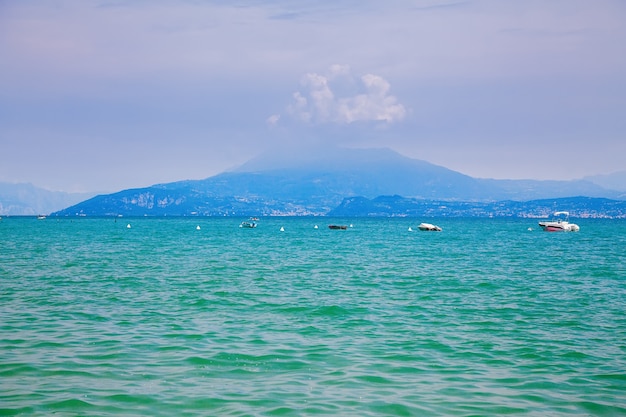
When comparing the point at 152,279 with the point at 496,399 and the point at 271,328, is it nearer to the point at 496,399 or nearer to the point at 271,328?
the point at 271,328

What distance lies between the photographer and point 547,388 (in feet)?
60.8

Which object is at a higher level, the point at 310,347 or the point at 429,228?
the point at 429,228

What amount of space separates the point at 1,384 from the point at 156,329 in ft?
27.8

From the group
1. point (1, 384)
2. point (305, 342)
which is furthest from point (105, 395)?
point (305, 342)

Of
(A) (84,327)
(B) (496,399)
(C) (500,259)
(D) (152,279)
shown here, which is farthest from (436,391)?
(C) (500,259)

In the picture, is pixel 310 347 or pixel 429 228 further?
pixel 429 228

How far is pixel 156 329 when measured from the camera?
26406mm

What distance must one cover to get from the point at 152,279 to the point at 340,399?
106 ft

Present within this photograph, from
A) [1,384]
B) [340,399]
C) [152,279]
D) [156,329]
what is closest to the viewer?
[340,399]

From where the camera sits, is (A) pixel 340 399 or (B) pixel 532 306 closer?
(A) pixel 340 399

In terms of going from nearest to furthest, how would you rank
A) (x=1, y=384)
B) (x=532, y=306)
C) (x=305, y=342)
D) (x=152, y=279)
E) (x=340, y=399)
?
(x=340, y=399) → (x=1, y=384) → (x=305, y=342) → (x=532, y=306) → (x=152, y=279)

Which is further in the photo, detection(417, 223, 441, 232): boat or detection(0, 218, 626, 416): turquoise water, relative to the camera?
detection(417, 223, 441, 232): boat

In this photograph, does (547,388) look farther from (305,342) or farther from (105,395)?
(105,395)

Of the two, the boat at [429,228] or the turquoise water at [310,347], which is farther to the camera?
the boat at [429,228]
